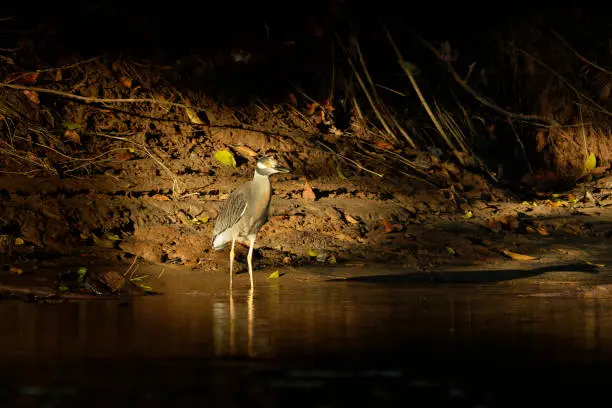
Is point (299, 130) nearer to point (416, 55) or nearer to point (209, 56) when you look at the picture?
point (209, 56)

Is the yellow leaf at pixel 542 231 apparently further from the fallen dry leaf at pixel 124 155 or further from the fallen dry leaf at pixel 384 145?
the fallen dry leaf at pixel 124 155

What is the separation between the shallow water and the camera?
459 cm

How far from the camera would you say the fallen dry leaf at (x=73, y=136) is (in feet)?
41.9

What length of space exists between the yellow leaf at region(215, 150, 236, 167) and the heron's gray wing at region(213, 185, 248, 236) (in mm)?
2505

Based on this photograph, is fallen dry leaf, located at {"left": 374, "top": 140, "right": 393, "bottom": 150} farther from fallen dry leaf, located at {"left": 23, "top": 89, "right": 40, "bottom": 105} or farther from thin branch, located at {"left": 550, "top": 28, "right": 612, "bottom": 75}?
fallen dry leaf, located at {"left": 23, "top": 89, "right": 40, "bottom": 105}

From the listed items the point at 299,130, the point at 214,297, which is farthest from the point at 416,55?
the point at 214,297

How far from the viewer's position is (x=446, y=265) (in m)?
10.8

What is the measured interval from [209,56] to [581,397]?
432 inches

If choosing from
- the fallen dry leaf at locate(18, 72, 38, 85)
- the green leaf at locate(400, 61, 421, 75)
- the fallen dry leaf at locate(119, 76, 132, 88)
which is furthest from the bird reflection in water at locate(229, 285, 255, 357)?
the green leaf at locate(400, 61, 421, 75)

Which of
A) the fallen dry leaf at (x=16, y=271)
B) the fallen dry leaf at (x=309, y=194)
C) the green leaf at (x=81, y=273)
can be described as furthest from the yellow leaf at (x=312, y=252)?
the fallen dry leaf at (x=16, y=271)

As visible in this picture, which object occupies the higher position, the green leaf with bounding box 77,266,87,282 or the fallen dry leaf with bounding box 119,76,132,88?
the fallen dry leaf with bounding box 119,76,132,88

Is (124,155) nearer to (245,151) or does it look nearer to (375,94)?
(245,151)

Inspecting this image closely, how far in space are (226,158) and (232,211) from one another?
111 inches

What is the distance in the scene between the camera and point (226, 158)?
43.7 ft
